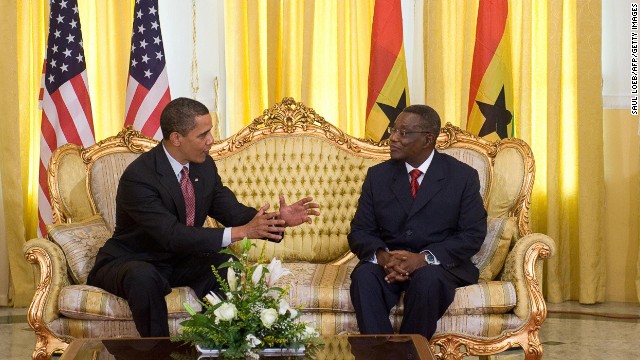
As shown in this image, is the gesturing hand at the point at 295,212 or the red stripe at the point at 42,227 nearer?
the gesturing hand at the point at 295,212

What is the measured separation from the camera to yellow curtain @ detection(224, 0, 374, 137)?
6.74 metres

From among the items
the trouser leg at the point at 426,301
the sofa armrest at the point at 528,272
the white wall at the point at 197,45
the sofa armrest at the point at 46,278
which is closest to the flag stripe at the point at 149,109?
the white wall at the point at 197,45

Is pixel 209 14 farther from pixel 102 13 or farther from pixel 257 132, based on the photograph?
pixel 257 132

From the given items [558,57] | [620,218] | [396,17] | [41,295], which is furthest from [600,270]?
[41,295]

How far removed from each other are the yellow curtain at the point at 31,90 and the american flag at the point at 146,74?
0.58 meters

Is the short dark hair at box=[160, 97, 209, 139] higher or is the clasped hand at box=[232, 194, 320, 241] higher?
the short dark hair at box=[160, 97, 209, 139]

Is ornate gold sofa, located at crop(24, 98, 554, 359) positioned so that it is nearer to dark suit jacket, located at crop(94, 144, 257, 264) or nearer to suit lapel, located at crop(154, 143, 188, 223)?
dark suit jacket, located at crop(94, 144, 257, 264)

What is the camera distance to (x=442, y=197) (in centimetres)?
472

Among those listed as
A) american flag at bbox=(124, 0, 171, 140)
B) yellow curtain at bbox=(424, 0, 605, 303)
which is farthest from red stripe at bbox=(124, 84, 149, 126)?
yellow curtain at bbox=(424, 0, 605, 303)

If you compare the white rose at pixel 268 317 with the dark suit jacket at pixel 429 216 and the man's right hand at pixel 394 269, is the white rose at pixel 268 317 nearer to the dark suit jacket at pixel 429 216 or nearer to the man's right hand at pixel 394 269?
the man's right hand at pixel 394 269

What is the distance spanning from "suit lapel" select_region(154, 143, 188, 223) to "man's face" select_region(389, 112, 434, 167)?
1077mm

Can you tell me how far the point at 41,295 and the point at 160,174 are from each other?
2.63 feet

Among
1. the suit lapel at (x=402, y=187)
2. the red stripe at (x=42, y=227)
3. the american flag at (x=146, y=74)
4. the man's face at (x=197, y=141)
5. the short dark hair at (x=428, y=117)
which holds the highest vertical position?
the american flag at (x=146, y=74)

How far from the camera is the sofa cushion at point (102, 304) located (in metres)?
4.50
